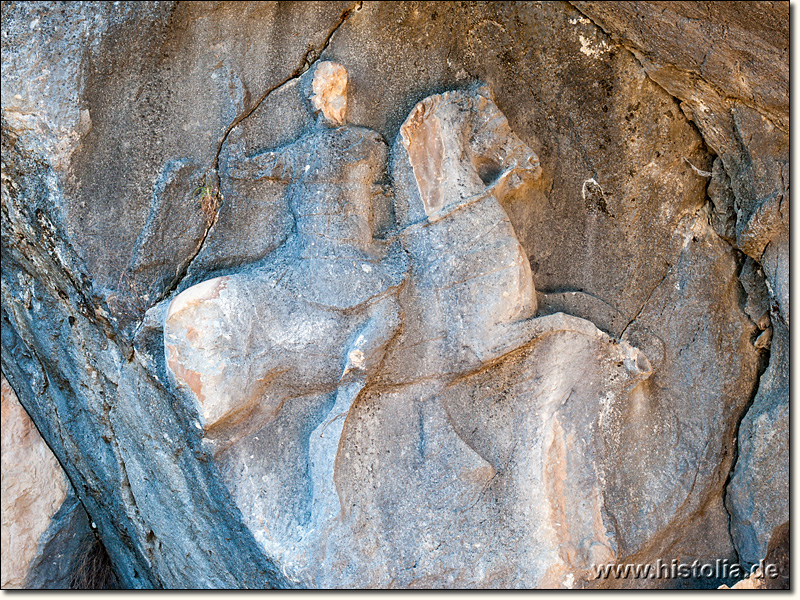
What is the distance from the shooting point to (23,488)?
2.86 m

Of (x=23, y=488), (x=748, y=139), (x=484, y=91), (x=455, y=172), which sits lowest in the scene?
(x=23, y=488)

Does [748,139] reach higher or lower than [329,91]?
lower

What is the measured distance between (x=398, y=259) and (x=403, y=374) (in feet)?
1.22

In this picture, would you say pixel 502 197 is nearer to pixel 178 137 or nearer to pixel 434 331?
pixel 434 331

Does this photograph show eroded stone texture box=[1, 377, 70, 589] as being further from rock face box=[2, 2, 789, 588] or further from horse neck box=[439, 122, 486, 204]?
horse neck box=[439, 122, 486, 204]

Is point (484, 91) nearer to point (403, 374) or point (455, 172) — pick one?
point (455, 172)

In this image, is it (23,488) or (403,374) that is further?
(23,488)

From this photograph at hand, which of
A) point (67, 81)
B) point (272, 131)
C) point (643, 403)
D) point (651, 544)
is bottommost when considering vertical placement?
point (651, 544)

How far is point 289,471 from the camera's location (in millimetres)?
2377

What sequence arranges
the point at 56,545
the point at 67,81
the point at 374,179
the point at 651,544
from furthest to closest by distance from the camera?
the point at 56,545 → the point at 651,544 → the point at 374,179 → the point at 67,81

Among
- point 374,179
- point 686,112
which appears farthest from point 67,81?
point 686,112

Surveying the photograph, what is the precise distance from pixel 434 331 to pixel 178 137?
103cm

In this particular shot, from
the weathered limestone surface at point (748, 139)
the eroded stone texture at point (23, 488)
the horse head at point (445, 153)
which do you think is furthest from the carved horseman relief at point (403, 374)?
the eroded stone texture at point (23, 488)

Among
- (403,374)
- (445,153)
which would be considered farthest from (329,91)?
(403,374)
